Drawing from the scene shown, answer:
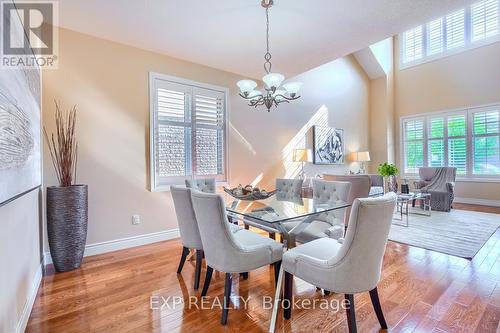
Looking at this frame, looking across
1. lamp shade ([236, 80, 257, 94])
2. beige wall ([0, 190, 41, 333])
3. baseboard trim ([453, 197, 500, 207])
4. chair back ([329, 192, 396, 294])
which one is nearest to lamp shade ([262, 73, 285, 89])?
lamp shade ([236, 80, 257, 94])

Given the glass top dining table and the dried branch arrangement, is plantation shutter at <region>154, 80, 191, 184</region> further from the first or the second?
the glass top dining table

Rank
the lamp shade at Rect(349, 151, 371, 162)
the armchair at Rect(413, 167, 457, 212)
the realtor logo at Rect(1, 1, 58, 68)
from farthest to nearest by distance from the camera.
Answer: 1. the lamp shade at Rect(349, 151, 371, 162)
2. the armchair at Rect(413, 167, 457, 212)
3. the realtor logo at Rect(1, 1, 58, 68)

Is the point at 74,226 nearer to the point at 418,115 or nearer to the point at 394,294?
the point at 394,294

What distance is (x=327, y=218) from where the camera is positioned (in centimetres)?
266

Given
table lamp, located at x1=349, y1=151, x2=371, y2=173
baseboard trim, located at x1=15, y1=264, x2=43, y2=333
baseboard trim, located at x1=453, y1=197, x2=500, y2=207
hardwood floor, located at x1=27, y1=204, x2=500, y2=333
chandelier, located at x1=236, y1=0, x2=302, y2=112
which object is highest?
chandelier, located at x1=236, y1=0, x2=302, y2=112

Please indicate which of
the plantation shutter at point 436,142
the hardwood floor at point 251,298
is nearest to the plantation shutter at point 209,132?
the hardwood floor at point 251,298

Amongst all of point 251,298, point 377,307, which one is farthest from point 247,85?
point 377,307

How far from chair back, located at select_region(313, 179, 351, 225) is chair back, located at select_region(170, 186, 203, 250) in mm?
1365

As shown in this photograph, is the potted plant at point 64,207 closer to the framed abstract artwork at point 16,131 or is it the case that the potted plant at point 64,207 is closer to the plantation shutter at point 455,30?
the framed abstract artwork at point 16,131

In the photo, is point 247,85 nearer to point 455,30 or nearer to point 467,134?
point 467,134

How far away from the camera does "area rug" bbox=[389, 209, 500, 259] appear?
3082 millimetres

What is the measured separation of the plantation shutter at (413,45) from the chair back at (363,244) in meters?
7.56

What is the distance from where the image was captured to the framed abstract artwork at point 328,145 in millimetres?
5734

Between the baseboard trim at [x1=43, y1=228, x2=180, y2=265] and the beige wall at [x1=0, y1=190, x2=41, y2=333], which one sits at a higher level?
the beige wall at [x1=0, y1=190, x2=41, y2=333]
